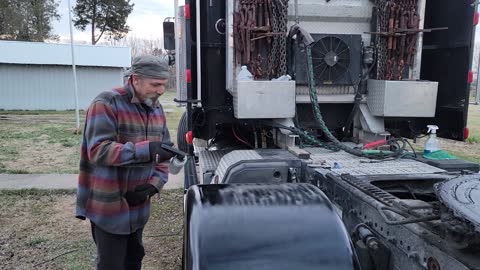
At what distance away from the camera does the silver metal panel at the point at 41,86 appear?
22.6m

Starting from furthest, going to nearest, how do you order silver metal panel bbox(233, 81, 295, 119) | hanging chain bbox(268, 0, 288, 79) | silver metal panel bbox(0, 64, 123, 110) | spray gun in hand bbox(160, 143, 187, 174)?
1. silver metal panel bbox(0, 64, 123, 110)
2. hanging chain bbox(268, 0, 288, 79)
3. silver metal panel bbox(233, 81, 295, 119)
4. spray gun in hand bbox(160, 143, 187, 174)

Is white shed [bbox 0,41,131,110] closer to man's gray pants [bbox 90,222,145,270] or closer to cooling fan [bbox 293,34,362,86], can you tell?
cooling fan [bbox 293,34,362,86]

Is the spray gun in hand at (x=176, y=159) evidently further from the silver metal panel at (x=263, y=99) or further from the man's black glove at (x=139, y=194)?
the silver metal panel at (x=263, y=99)

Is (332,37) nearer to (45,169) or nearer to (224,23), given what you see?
(224,23)

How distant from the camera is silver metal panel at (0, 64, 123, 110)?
74.2 ft

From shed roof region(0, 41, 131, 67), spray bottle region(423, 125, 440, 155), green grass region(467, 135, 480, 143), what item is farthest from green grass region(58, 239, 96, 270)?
shed roof region(0, 41, 131, 67)

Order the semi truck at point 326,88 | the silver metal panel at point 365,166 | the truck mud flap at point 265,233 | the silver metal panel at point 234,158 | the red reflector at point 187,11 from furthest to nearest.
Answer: the red reflector at point 187,11
the silver metal panel at point 234,158
the semi truck at point 326,88
the silver metal panel at point 365,166
the truck mud flap at point 265,233

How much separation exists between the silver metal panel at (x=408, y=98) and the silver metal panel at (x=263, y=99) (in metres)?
0.92

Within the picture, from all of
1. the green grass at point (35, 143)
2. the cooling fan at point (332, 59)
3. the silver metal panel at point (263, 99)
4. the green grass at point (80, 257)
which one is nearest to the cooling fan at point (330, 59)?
the cooling fan at point (332, 59)

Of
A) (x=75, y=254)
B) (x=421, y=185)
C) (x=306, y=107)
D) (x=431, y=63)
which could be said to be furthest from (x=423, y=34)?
(x=75, y=254)

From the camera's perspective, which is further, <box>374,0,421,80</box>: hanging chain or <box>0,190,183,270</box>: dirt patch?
<box>374,0,421,80</box>: hanging chain

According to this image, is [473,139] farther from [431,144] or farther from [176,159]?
[176,159]

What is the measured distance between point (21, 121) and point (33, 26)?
670 inches

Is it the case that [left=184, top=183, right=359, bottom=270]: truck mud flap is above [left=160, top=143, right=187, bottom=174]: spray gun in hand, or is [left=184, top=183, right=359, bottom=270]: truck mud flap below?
below
